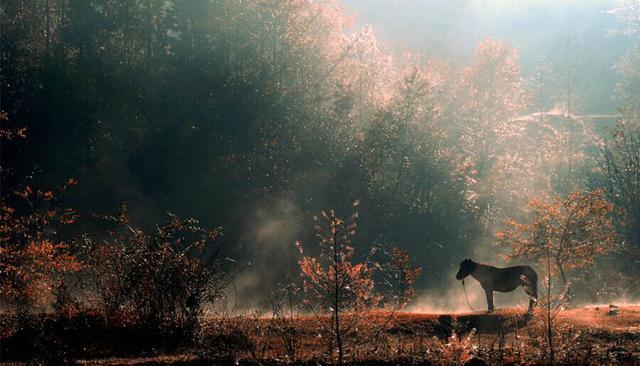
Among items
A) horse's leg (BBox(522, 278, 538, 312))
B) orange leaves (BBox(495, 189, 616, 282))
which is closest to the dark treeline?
orange leaves (BBox(495, 189, 616, 282))

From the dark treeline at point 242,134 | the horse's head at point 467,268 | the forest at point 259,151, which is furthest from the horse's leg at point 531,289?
the dark treeline at point 242,134

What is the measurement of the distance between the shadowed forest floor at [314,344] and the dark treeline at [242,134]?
93.1ft

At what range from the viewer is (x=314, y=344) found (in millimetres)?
20641

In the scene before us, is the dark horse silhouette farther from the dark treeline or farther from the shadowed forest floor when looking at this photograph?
the dark treeline

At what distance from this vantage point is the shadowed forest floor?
18.0 m

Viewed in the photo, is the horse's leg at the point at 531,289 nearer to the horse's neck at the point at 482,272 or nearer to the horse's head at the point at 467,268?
the horse's neck at the point at 482,272

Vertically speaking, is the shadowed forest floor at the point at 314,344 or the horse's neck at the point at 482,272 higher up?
the horse's neck at the point at 482,272

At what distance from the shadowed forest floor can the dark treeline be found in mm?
28388

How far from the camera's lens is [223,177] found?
188 feet

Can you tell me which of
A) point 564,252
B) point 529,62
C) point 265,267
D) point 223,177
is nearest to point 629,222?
point 564,252

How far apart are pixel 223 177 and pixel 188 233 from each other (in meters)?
7.61

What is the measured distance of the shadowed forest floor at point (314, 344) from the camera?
18.0 meters

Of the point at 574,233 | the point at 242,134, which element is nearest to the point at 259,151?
the point at 242,134

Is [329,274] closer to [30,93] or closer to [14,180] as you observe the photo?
[14,180]
